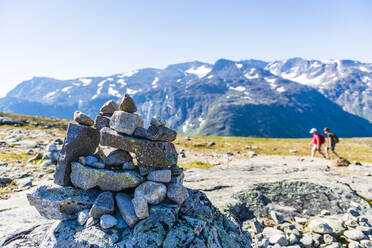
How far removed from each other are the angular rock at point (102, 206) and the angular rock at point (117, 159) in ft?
4.07

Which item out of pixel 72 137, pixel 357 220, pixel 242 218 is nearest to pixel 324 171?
pixel 357 220

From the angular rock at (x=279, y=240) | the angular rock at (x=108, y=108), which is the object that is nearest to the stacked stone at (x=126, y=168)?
the angular rock at (x=108, y=108)

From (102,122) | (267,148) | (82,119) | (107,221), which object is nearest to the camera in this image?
(107,221)

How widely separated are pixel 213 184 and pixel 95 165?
32.1 ft

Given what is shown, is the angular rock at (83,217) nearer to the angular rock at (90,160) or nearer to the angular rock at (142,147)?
the angular rock at (90,160)

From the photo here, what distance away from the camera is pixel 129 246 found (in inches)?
265

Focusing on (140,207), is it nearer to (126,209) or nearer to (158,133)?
(126,209)

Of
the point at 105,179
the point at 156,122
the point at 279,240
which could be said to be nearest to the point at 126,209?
the point at 105,179

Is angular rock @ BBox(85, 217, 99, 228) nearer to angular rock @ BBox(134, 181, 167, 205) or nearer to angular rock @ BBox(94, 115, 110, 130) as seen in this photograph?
angular rock @ BBox(134, 181, 167, 205)

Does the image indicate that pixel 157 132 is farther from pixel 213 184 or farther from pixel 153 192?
pixel 213 184

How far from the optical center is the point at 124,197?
7.95 meters

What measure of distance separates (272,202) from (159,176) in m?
9.68

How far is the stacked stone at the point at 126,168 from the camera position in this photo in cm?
766

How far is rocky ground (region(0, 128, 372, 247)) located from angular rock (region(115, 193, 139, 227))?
9.61ft
